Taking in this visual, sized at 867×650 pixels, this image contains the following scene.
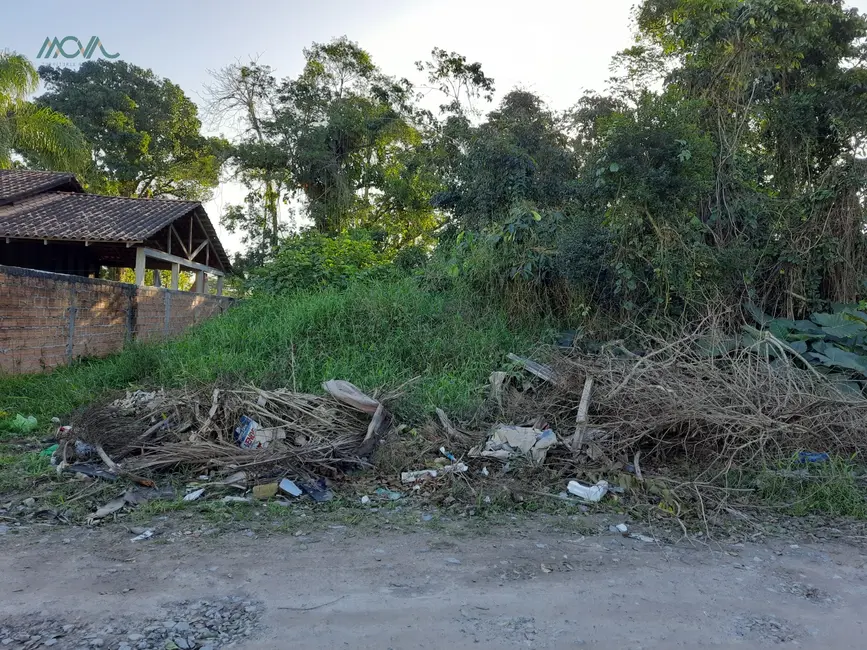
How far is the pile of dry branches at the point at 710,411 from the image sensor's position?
511 cm

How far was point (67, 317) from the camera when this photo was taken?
8336 mm

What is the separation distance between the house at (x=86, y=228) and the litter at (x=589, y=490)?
10690 millimetres

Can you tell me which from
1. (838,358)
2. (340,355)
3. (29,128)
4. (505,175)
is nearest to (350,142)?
(29,128)

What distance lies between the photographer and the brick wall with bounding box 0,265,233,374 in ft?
23.8

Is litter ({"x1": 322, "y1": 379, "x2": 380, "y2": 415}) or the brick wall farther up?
the brick wall

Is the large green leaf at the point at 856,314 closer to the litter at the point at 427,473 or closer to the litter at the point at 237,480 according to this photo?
the litter at the point at 427,473

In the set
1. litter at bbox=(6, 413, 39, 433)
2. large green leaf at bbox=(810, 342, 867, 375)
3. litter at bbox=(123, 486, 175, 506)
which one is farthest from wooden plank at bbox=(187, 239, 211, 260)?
large green leaf at bbox=(810, 342, 867, 375)

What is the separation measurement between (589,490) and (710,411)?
145 cm

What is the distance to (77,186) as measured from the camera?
1587cm

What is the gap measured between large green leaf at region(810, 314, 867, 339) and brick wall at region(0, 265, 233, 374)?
9.82 meters

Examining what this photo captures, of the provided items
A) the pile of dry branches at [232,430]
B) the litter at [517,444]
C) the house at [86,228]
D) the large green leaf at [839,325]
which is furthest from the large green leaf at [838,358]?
the house at [86,228]

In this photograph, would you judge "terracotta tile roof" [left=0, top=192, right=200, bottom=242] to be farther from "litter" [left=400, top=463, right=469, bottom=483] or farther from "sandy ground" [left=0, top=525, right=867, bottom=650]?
"sandy ground" [left=0, top=525, right=867, bottom=650]

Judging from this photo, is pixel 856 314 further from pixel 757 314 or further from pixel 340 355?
pixel 340 355

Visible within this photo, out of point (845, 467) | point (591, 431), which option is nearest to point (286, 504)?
point (591, 431)
